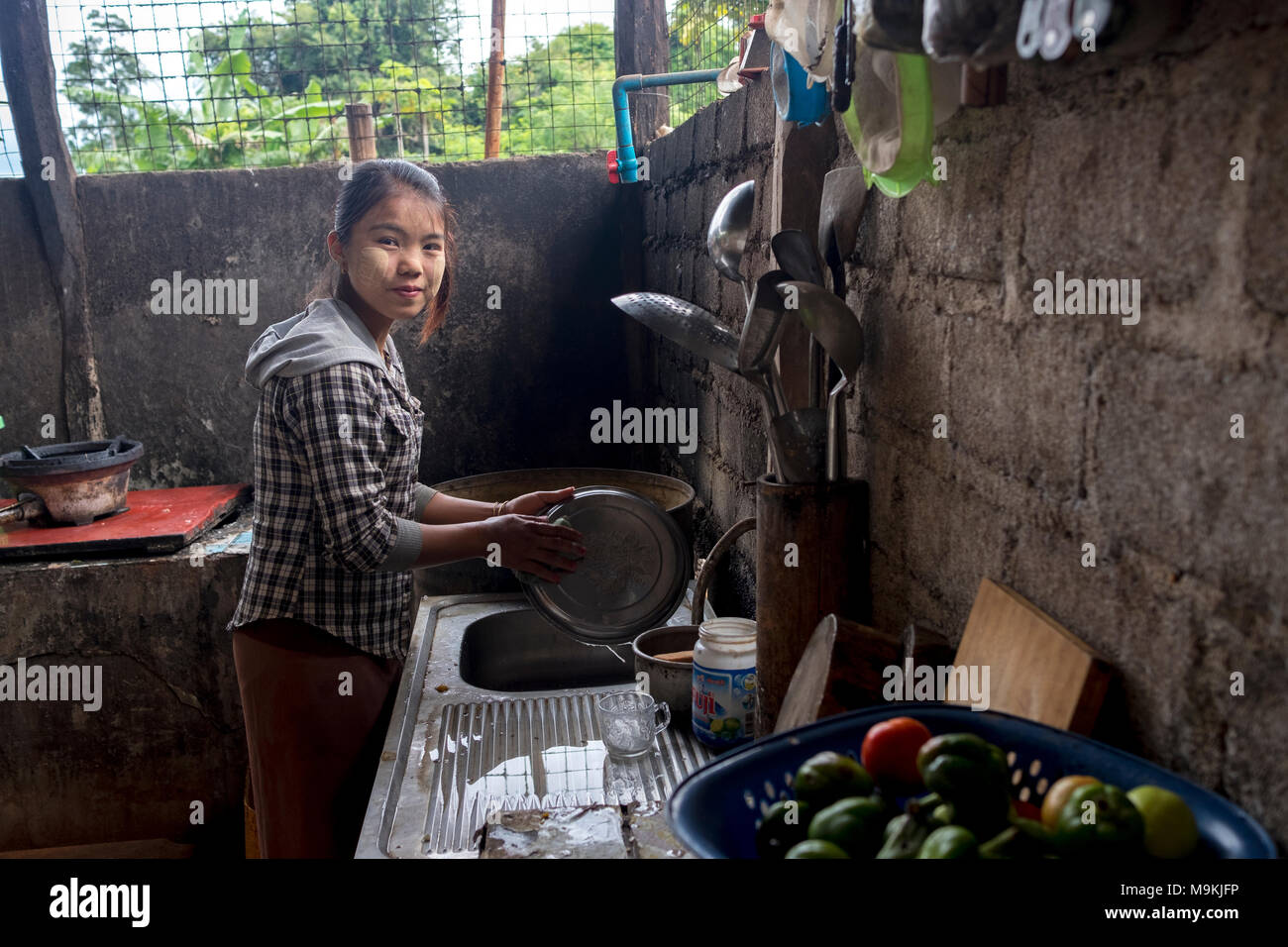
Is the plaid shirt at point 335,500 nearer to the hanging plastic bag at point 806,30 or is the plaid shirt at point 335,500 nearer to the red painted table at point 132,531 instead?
the hanging plastic bag at point 806,30

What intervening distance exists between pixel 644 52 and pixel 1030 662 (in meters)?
3.31

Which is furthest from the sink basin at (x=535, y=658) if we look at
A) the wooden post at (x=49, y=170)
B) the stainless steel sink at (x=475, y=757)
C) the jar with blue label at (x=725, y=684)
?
the wooden post at (x=49, y=170)

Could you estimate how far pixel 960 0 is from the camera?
2.59ft

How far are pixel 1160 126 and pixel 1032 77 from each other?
0.23 m

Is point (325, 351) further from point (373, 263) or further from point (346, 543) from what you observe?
point (346, 543)

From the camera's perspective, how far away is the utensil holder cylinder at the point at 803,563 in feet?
4.52

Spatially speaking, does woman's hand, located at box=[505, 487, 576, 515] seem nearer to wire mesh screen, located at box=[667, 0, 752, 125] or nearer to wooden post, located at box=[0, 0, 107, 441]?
wire mesh screen, located at box=[667, 0, 752, 125]

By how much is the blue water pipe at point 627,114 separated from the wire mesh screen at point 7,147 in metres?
2.21

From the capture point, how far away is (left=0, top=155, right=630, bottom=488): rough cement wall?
3686 mm

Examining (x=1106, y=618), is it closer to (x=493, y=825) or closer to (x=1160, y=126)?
(x=1160, y=126)

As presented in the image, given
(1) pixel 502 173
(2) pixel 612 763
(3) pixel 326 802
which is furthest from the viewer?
(1) pixel 502 173
